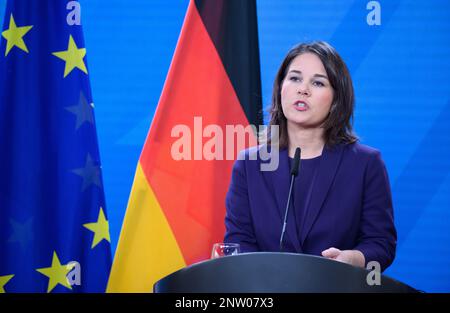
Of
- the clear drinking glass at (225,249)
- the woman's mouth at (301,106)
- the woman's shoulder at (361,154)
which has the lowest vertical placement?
the clear drinking glass at (225,249)

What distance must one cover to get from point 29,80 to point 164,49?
2.76 ft

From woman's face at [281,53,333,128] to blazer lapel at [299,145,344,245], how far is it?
0.13 meters

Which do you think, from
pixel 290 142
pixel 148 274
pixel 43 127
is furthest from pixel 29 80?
pixel 290 142

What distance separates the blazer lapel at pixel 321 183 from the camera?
6.76 ft

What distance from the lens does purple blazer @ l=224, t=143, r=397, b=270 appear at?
2053 mm

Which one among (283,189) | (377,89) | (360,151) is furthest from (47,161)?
(377,89)

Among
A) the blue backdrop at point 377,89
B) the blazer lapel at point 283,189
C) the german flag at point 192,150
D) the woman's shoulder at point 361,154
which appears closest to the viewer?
the blazer lapel at point 283,189

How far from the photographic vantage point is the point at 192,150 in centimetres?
270

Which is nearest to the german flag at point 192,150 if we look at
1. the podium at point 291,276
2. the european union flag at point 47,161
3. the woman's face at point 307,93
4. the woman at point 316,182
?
the european union flag at point 47,161

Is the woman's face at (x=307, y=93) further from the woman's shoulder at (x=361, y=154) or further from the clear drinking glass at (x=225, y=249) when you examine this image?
the clear drinking glass at (x=225, y=249)

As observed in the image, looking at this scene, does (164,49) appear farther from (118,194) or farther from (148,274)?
(148,274)

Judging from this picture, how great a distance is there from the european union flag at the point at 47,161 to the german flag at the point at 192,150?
0.75ft

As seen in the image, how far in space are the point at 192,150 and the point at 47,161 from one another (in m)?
0.68

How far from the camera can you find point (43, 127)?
276cm
